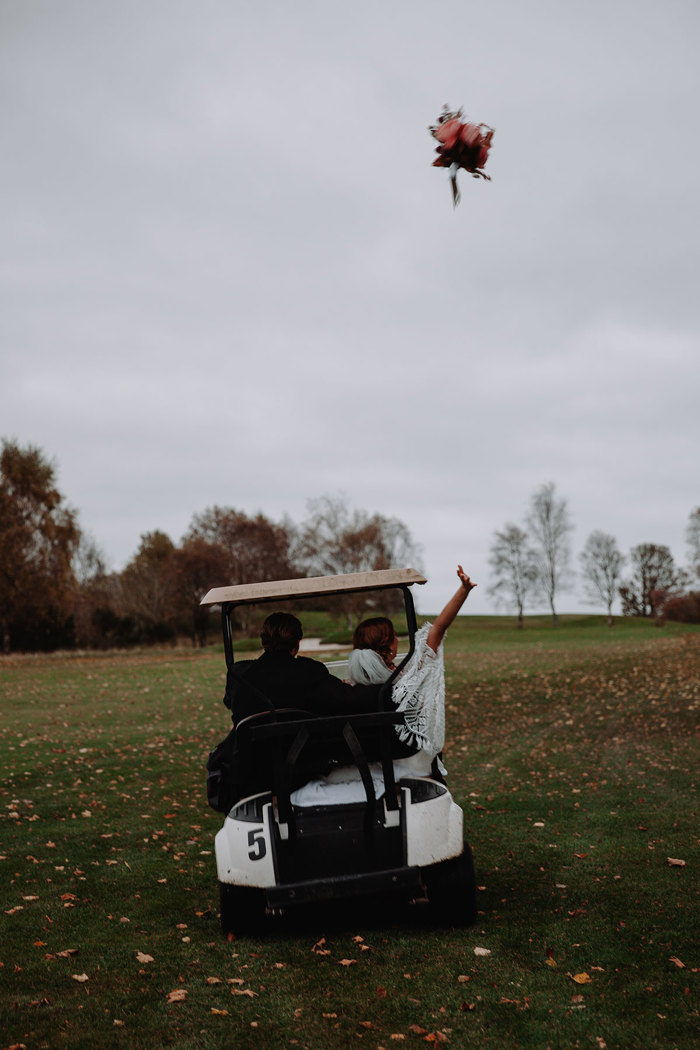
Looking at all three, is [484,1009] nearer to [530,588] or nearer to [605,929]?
[605,929]

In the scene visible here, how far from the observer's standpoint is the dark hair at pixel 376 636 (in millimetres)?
5699

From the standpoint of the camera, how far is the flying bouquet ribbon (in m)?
4.09

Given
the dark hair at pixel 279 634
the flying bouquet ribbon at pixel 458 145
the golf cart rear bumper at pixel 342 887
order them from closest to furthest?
the flying bouquet ribbon at pixel 458 145, the golf cart rear bumper at pixel 342 887, the dark hair at pixel 279 634

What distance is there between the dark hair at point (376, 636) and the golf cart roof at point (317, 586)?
25 cm

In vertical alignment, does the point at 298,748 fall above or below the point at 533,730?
above

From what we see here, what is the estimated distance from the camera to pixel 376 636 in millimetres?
5711

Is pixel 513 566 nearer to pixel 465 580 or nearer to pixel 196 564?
A: pixel 196 564

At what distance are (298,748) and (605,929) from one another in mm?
2300

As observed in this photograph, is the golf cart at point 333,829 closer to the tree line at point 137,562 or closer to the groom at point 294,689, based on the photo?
the groom at point 294,689

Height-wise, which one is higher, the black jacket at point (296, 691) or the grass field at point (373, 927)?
the black jacket at point (296, 691)

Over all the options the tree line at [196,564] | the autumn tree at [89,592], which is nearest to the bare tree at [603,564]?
the tree line at [196,564]

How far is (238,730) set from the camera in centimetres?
504

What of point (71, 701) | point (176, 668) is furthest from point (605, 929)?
point (176, 668)

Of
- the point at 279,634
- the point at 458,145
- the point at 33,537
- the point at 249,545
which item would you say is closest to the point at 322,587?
the point at 279,634
